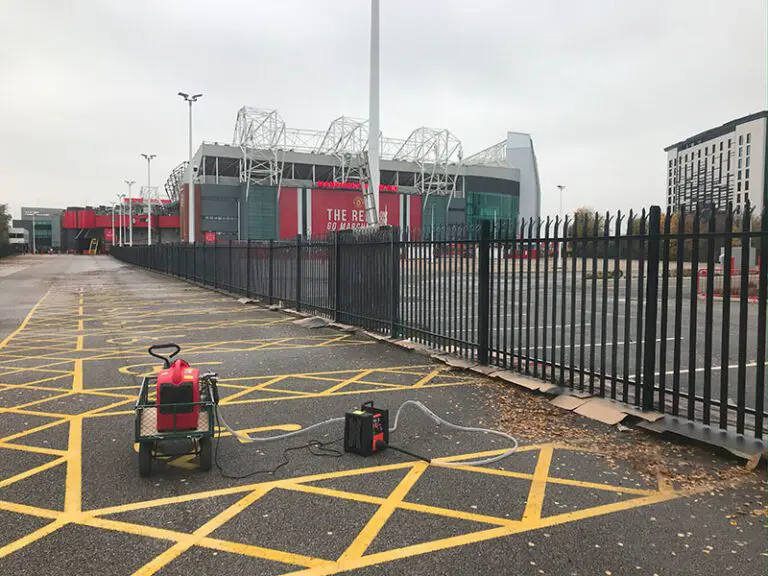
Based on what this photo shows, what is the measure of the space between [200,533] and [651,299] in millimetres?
4446

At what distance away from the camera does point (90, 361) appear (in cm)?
858

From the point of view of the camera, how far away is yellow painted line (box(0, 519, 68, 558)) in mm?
3166

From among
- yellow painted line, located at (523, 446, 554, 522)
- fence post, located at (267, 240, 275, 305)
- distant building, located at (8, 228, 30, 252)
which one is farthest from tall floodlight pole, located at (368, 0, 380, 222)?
distant building, located at (8, 228, 30, 252)

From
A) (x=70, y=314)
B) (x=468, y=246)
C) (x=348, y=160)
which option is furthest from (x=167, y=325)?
(x=348, y=160)

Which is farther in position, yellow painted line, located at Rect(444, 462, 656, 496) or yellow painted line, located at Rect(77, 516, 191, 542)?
yellow painted line, located at Rect(444, 462, 656, 496)

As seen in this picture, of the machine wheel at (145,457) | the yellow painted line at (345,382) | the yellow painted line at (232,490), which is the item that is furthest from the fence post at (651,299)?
the machine wheel at (145,457)

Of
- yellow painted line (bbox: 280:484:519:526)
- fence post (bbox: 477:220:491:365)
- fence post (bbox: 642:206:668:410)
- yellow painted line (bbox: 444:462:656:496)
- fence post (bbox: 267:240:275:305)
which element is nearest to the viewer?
yellow painted line (bbox: 280:484:519:526)

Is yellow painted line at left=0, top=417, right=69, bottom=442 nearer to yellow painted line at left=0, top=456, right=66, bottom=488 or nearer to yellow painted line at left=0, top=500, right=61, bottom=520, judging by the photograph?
yellow painted line at left=0, top=456, right=66, bottom=488

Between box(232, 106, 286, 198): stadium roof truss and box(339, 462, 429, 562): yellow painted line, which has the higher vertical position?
box(232, 106, 286, 198): stadium roof truss

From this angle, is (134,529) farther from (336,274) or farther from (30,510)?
(336,274)

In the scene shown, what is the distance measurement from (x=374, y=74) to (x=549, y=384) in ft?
45.5

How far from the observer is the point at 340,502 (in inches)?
150

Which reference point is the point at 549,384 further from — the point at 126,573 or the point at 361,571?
the point at 126,573

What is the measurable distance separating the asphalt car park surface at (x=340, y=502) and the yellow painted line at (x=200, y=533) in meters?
Answer: 0.01
